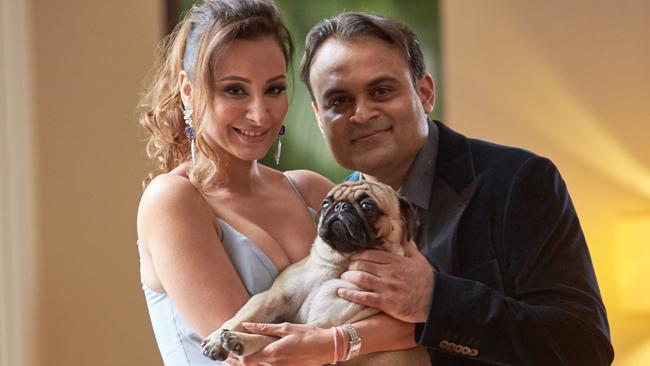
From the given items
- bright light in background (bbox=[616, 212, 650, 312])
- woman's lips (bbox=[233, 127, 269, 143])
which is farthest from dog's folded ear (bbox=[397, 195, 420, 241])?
bright light in background (bbox=[616, 212, 650, 312])

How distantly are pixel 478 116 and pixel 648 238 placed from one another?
60 cm

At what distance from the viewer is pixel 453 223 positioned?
1.37 m

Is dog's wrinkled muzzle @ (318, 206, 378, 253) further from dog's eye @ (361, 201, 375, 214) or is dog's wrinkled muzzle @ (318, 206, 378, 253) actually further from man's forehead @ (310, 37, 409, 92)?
man's forehead @ (310, 37, 409, 92)

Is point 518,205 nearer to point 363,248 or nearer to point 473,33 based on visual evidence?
point 363,248

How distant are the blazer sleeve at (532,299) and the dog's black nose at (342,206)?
0.17 metres

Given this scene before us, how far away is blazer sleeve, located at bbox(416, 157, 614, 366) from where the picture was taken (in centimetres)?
126

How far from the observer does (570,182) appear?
8.59ft

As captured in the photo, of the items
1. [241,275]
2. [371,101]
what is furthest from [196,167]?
[371,101]

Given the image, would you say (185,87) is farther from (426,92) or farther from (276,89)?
(426,92)

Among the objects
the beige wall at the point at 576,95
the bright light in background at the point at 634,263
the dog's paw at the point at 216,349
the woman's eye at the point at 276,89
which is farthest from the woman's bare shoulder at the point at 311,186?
the bright light in background at the point at 634,263

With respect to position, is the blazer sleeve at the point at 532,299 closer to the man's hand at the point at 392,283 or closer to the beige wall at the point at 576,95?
the man's hand at the point at 392,283

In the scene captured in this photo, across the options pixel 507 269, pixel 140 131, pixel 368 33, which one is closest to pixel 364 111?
pixel 368 33

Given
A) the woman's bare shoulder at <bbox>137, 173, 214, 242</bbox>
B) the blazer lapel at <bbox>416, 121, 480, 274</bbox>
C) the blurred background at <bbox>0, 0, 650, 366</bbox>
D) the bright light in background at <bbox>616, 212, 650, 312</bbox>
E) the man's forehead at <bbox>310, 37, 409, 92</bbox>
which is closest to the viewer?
the woman's bare shoulder at <bbox>137, 173, 214, 242</bbox>

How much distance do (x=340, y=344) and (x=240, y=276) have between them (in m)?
0.19
